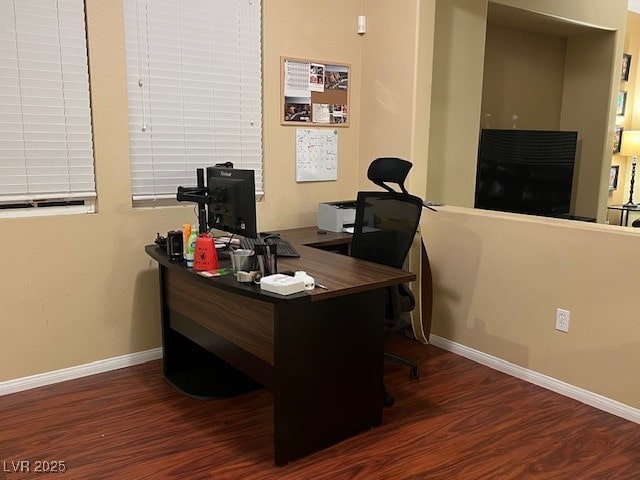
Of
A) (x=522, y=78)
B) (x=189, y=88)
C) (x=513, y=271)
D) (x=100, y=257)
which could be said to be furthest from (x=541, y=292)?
(x=522, y=78)

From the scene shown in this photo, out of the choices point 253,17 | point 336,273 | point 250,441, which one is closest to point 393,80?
point 253,17

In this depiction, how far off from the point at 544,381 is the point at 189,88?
282 centimetres

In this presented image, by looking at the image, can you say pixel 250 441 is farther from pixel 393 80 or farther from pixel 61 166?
pixel 393 80

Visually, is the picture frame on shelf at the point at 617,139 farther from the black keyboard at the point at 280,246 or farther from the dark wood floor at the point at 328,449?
the black keyboard at the point at 280,246

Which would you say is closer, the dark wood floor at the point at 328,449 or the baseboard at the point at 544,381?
the dark wood floor at the point at 328,449

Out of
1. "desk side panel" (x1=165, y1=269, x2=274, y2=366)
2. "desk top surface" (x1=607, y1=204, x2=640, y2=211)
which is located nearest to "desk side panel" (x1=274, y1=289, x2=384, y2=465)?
"desk side panel" (x1=165, y1=269, x2=274, y2=366)

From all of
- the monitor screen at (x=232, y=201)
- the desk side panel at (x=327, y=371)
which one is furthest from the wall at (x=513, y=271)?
the monitor screen at (x=232, y=201)

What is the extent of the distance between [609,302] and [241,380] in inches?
81.9

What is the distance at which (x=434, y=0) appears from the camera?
3.67 metres

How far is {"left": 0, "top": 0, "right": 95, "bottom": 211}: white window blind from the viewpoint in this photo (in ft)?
9.15

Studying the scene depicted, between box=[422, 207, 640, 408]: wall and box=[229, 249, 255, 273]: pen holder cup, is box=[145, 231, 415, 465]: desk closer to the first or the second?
box=[229, 249, 255, 273]: pen holder cup

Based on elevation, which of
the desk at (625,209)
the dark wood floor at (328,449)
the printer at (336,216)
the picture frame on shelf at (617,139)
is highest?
the picture frame on shelf at (617,139)

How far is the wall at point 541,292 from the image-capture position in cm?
275

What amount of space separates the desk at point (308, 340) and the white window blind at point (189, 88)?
29.5 inches
